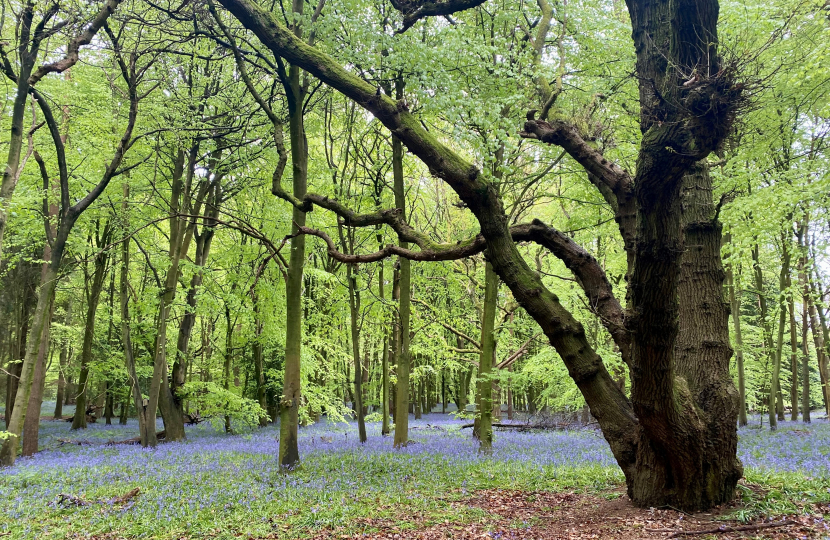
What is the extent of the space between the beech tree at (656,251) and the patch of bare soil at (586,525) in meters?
0.42

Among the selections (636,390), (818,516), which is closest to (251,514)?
(636,390)

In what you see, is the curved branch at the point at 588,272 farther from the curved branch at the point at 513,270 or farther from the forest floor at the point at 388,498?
the forest floor at the point at 388,498

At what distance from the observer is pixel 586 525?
4.85 metres

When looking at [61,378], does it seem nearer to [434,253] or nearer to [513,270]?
[434,253]

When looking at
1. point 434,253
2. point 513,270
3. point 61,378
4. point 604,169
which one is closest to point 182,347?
point 434,253

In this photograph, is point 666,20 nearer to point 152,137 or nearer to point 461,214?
point 152,137

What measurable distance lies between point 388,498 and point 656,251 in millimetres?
4786

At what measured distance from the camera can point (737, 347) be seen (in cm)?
1444

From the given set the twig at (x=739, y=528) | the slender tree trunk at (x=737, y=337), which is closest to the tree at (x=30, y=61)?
the twig at (x=739, y=528)

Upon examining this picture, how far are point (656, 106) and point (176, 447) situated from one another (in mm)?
14525

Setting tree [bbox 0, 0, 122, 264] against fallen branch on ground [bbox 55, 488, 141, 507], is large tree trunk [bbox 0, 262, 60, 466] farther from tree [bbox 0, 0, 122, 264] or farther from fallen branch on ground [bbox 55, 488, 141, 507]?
fallen branch on ground [bbox 55, 488, 141, 507]

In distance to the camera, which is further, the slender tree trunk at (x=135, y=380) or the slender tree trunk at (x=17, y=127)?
the slender tree trunk at (x=135, y=380)

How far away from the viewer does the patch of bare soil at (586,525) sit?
4035 mm

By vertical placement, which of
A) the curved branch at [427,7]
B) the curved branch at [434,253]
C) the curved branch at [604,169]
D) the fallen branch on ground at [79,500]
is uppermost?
the curved branch at [427,7]
